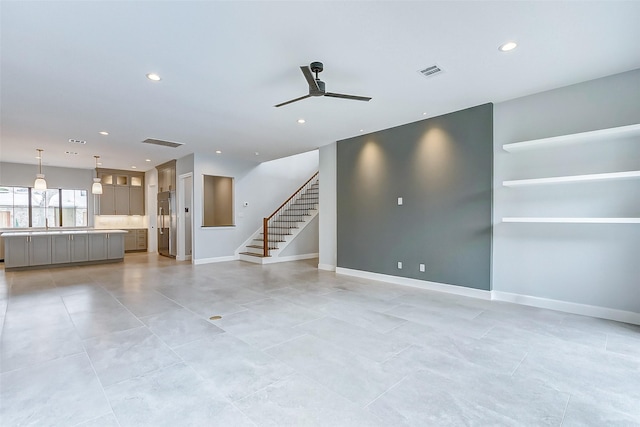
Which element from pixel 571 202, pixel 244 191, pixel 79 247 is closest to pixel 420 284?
pixel 571 202

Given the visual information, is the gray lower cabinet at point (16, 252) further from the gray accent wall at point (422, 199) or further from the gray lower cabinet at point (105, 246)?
the gray accent wall at point (422, 199)

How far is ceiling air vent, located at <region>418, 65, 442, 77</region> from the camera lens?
348 cm

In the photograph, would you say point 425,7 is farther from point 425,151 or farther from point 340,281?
point 340,281

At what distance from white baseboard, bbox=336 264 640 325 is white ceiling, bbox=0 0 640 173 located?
114 inches

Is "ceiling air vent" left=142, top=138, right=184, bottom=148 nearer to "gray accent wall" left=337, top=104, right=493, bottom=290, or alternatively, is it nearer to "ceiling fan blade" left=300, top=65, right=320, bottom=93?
"gray accent wall" left=337, top=104, right=493, bottom=290

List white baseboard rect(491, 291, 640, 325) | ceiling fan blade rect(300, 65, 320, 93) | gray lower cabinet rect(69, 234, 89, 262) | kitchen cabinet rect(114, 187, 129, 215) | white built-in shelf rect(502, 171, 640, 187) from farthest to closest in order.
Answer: kitchen cabinet rect(114, 187, 129, 215) < gray lower cabinet rect(69, 234, 89, 262) < white baseboard rect(491, 291, 640, 325) < white built-in shelf rect(502, 171, 640, 187) < ceiling fan blade rect(300, 65, 320, 93)

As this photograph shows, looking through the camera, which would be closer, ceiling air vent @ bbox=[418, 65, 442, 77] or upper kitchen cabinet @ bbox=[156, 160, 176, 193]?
ceiling air vent @ bbox=[418, 65, 442, 77]

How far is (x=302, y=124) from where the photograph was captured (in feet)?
18.4

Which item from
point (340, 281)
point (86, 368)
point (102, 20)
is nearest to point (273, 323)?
point (86, 368)

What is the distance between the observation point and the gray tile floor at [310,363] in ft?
6.62

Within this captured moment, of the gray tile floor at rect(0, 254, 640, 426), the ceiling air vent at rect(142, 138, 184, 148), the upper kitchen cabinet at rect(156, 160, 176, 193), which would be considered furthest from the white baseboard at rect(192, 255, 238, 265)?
the gray tile floor at rect(0, 254, 640, 426)

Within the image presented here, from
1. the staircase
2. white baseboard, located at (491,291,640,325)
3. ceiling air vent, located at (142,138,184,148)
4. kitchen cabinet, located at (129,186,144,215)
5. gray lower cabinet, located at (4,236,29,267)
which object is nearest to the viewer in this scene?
white baseboard, located at (491,291,640,325)

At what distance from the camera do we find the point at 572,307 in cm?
400

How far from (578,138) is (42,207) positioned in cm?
1354
